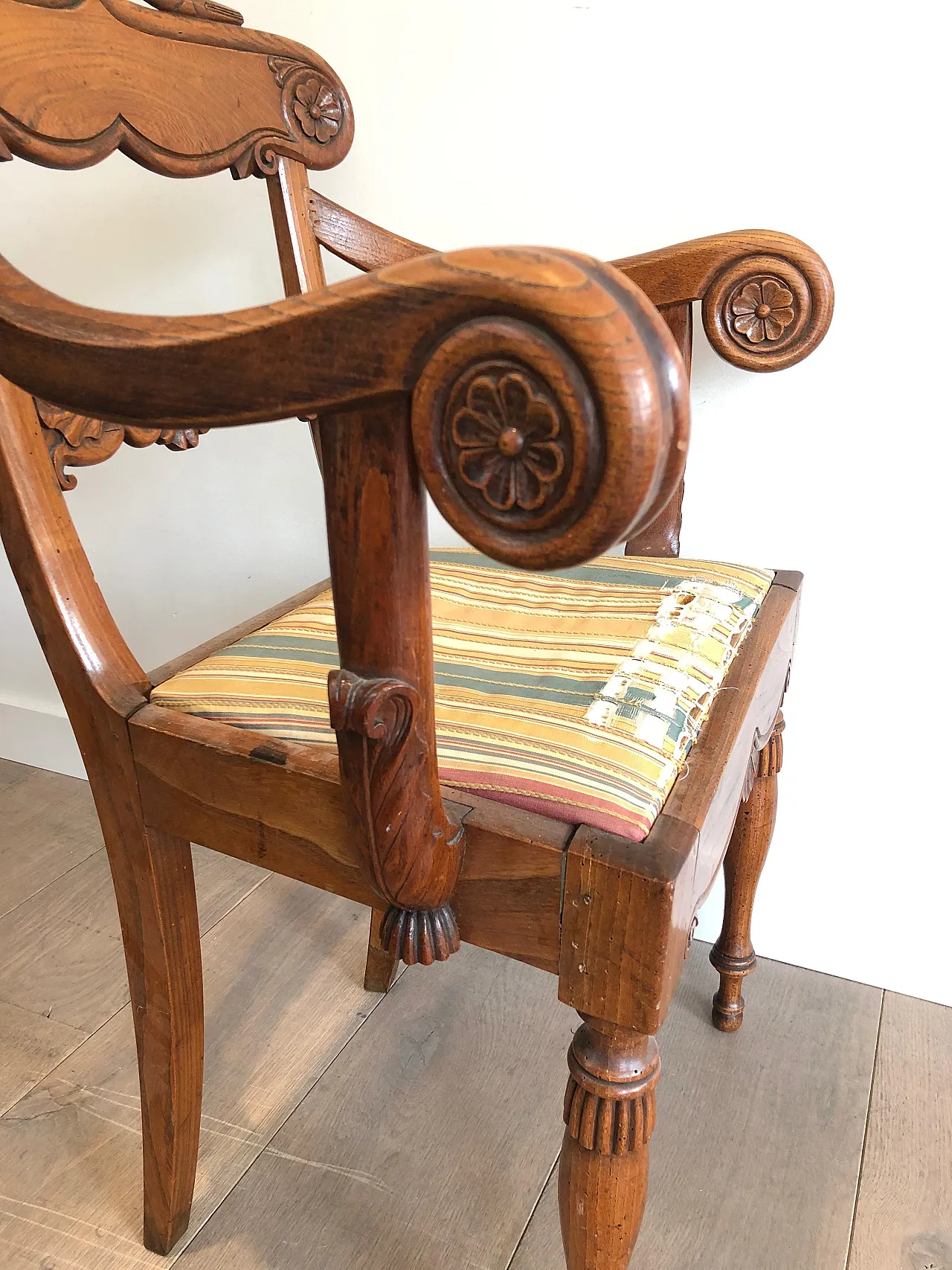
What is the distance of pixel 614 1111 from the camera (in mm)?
518

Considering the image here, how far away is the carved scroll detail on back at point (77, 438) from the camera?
588 mm

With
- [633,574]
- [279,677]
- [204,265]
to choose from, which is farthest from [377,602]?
[204,265]

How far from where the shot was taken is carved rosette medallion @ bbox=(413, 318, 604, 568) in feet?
0.98

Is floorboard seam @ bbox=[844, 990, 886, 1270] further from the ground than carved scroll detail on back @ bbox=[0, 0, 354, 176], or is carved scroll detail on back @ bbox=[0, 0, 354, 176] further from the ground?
carved scroll detail on back @ bbox=[0, 0, 354, 176]

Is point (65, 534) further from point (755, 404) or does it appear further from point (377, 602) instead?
point (755, 404)

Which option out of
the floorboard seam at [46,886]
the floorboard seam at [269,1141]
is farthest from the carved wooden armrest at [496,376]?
the floorboard seam at [46,886]

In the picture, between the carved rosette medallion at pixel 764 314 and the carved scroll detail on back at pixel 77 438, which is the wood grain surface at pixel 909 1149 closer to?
the carved rosette medallion at pixel 764 314

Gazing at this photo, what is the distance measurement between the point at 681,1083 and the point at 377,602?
2.55 ft

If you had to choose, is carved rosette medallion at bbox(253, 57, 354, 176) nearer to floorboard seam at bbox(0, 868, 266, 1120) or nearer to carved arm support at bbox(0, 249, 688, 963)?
carved arm support at bbox(0, 249, 688, 963)

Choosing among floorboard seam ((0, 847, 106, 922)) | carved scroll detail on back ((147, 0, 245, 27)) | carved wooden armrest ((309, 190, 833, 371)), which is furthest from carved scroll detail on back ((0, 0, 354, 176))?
floorboard seam ((0, 847, 106, 922))

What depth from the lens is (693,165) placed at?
0.88 m

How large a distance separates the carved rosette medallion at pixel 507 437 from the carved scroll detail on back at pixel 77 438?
302mm

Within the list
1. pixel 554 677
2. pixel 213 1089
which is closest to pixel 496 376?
pixel 554 677

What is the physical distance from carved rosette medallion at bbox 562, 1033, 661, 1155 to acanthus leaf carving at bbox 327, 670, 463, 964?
11 centimetres
